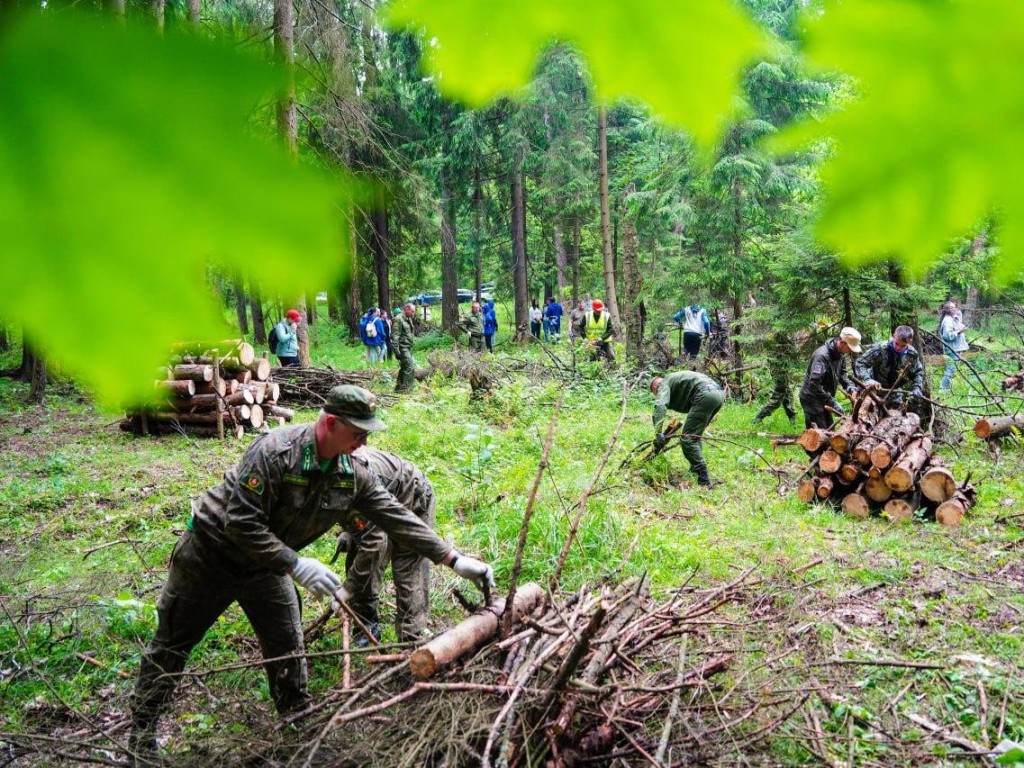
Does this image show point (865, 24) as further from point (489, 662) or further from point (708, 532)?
point (708, 532)

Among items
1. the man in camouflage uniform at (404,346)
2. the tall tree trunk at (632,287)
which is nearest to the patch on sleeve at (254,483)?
the man in camouflage uniform at (404,346)

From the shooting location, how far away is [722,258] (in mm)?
14000

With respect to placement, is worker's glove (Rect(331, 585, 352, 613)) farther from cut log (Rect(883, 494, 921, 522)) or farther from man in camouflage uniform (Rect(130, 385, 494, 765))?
cut log (Rect(883, 494, 921, 522))

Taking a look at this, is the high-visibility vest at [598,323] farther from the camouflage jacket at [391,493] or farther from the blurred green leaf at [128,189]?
the blurred green leaf at [128,189]

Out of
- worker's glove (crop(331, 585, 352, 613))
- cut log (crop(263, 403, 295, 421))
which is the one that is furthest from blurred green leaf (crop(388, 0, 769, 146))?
cut log (crop(263, 403, 295, 421))

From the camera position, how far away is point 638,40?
0.36 metres

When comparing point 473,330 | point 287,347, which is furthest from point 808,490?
point 473,330

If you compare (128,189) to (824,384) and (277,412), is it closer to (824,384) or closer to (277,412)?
(824,384)

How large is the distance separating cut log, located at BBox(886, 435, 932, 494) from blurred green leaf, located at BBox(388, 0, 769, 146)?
7.77 metres

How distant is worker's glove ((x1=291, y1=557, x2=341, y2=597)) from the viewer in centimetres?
373

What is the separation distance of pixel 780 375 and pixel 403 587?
8.43 m

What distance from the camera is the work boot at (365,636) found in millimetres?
4906

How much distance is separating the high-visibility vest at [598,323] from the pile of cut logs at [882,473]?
774 cm

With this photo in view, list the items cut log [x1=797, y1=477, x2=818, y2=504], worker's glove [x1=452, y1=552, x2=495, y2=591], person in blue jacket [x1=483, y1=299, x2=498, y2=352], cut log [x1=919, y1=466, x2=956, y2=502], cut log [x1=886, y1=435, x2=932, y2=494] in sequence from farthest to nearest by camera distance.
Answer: person in blue jacket [x1=483, y1=299, x2=498, y2=352] < cut log [x1=797, y1=477, x2=818, y2=504] < cut log [x1=886, y1=435, x2=932, y2=494] < cut log [x1=919, y1=466, x2=956, y2=502] < worker's glove [x1=452, y1=552, x2=495, y2=591]
